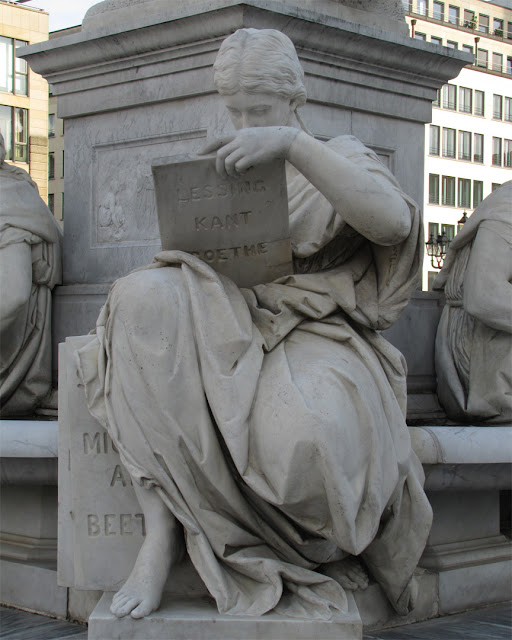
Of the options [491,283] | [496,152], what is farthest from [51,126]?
[491,283]

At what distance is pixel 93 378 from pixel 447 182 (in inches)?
1828

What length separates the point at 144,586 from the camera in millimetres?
3432

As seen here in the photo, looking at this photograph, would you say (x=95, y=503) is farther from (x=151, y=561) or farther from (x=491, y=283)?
(x=491, y=283)

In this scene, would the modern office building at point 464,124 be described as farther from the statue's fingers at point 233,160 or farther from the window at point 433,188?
the statue's fingers at point 233,160

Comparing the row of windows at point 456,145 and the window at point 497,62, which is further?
the window at point 497,62

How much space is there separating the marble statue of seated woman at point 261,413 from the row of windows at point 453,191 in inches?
1745

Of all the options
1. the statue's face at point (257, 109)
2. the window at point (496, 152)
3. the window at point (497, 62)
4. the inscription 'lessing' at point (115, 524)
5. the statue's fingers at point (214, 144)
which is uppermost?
the window at point (497, 62)

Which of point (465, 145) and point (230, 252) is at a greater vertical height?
point (465, 145)

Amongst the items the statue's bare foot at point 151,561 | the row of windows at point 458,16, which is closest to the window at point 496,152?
the row of windows at point 458,16

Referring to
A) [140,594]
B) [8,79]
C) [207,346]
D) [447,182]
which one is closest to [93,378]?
[207,346]

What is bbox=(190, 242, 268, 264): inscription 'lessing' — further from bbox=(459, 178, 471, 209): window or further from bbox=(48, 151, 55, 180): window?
bbox=(459, 178, 471, 209): window

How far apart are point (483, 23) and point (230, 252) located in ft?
174

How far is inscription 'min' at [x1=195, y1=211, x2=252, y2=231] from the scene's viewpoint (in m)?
3.67

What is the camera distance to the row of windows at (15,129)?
110 feet
